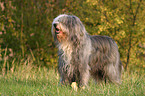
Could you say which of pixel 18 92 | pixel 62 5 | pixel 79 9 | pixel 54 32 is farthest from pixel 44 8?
pixel 18 92

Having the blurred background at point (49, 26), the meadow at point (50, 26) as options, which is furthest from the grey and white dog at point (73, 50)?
the blurred background at point (49, 26)

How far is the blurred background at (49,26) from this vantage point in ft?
27.2

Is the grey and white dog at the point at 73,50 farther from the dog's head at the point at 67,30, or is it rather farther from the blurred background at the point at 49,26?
the blurred background at the point at 49,26

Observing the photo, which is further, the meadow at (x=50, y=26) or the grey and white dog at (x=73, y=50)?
the meadow at (x=50, y=26)

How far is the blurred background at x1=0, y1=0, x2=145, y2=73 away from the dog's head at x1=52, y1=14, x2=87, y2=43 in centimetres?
276

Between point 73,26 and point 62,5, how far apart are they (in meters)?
4.95

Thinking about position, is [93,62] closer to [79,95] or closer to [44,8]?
[79,95]

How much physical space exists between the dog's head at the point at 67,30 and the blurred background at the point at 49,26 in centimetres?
276

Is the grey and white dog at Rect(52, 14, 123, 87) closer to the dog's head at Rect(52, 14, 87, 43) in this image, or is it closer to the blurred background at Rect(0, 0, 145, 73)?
the dog's head at Rect(52, 14, 87, 43)

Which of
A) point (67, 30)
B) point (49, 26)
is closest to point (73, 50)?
point (67, 30)

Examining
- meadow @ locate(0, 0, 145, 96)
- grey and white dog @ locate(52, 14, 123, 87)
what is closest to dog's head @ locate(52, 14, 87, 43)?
grey and white dog @ locate(52, 14, 123, 87)

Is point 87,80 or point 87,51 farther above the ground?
point 87,51

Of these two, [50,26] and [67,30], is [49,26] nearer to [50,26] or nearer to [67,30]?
[50,26]

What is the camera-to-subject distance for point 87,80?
5.23m
